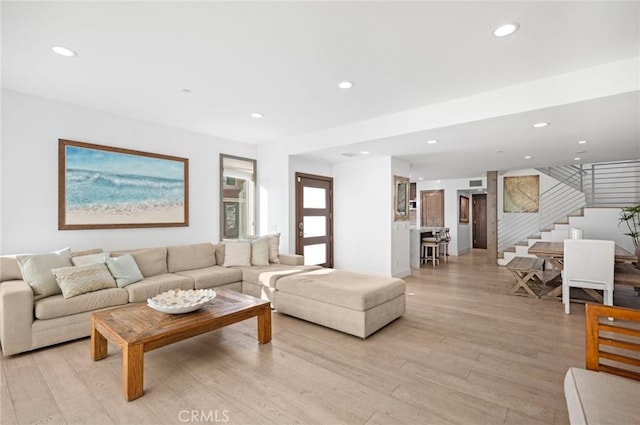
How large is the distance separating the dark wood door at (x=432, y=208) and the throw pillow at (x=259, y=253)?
22.4 ft

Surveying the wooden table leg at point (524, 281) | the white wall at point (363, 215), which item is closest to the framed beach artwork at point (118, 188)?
the white wall at point (363, 215)

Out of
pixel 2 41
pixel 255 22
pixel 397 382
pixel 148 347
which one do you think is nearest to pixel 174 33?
pixel 255 22

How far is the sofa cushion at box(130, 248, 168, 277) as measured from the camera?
150 inches

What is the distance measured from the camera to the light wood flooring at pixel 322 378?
184 centimetres

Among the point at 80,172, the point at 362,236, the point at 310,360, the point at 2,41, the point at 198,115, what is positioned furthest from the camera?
the point at 362,236

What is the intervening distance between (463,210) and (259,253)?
7.85 meters

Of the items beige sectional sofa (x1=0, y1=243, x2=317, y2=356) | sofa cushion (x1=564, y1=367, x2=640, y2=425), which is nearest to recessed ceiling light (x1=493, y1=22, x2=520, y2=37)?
sofa cushion (x1=564, y1=367, x2=640, y2=425)

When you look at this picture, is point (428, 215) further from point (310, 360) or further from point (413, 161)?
point (310, 360)

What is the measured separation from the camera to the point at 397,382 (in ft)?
7.15

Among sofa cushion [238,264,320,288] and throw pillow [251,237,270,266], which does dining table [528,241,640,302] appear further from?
throw pillow [251,237,270,266]

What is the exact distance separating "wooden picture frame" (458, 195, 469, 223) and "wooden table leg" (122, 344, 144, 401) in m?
9.28

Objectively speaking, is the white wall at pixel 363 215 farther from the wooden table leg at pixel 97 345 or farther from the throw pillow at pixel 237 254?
the wooden table leg at pixel 97 345

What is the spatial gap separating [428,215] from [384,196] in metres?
4.94

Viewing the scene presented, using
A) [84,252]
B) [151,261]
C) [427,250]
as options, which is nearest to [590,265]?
[427,250]
